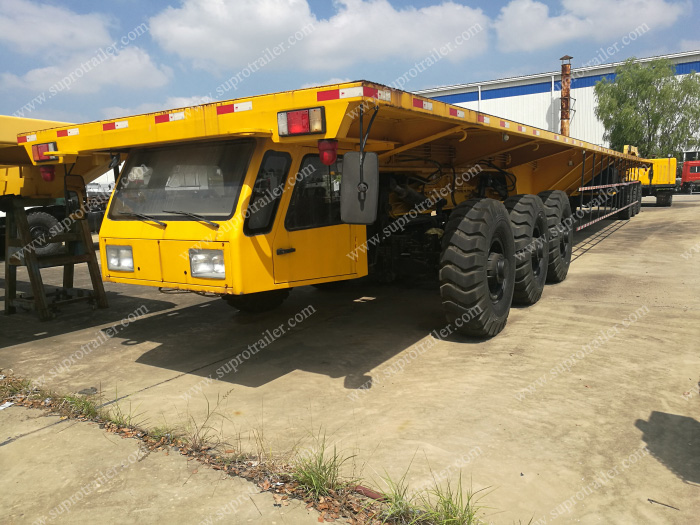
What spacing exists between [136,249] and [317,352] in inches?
68.9


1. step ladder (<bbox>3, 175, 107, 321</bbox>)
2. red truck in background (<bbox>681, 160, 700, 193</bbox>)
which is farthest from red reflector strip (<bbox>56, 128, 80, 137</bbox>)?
red truck in background (<bbox>681, 160, 700, 193</bbox>)

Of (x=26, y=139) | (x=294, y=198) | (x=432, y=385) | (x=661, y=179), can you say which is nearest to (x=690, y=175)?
(x=661, y=179)

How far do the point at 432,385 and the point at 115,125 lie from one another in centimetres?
321

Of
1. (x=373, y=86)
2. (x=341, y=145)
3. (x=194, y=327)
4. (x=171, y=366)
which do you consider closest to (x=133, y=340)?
(x=194, y=327)

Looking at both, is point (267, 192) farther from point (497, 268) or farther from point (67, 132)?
point (497, 268)

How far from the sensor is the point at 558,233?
662 cm

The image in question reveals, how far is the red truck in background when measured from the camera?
2200 centimetres

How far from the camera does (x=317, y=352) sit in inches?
180

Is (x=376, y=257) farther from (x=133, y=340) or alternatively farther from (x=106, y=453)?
(x=106, y=453)

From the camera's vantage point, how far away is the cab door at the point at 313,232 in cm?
384

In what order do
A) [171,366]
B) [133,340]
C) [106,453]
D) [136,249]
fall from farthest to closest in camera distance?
[133,340]
[171,366]
[136,249]
[106,453]

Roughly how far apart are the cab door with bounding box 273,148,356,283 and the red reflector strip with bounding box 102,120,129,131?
1411mm

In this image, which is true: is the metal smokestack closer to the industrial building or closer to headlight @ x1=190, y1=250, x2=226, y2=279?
the industrial building

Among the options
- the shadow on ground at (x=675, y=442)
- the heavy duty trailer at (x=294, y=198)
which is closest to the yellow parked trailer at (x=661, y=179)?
the heavy duty trailer at (x=294, y=198)
